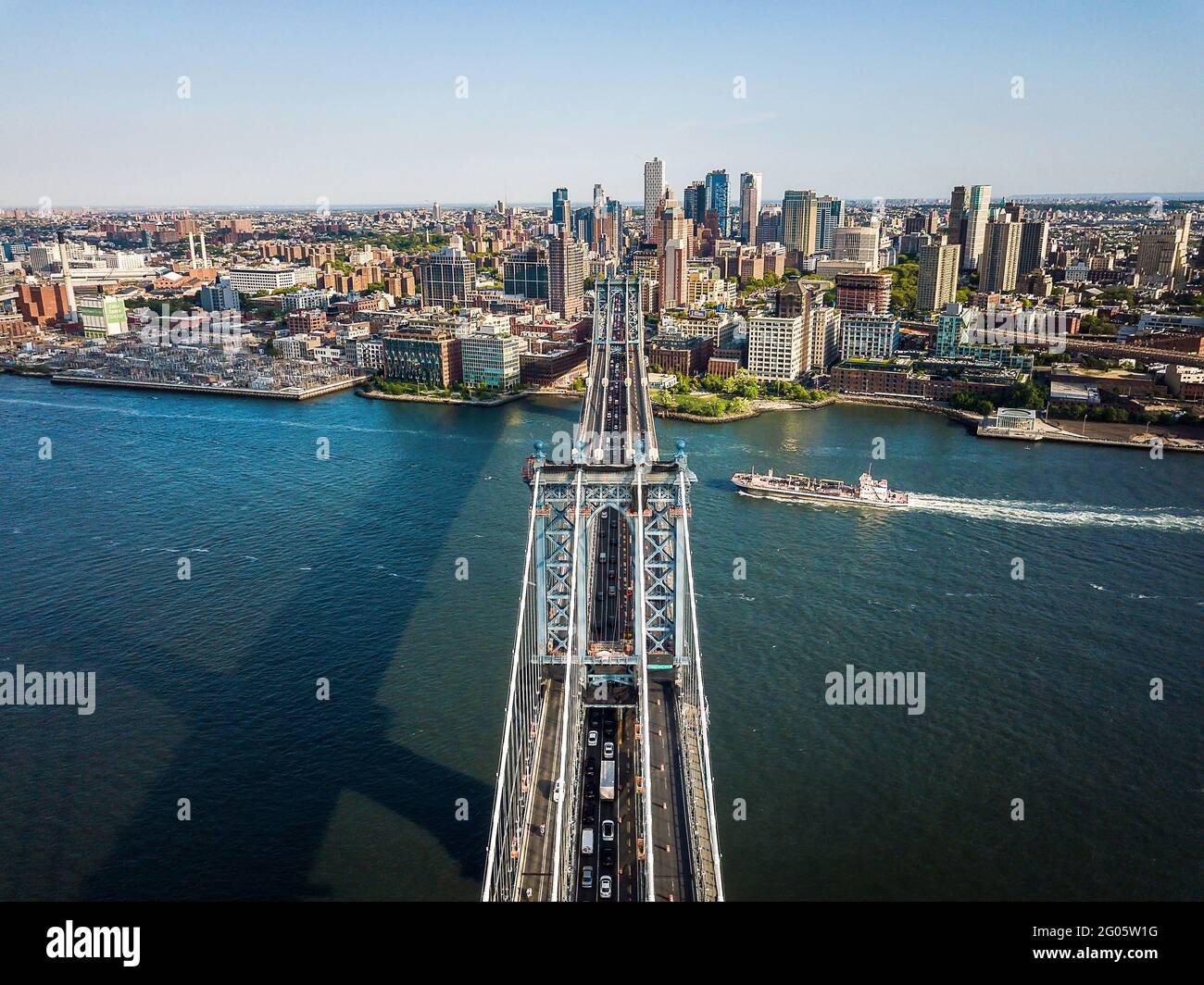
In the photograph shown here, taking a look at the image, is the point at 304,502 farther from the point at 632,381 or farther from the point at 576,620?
the point at 632,381

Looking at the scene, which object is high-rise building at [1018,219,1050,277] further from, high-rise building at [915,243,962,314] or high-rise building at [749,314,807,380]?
high-rise building at [749,314,807,380]

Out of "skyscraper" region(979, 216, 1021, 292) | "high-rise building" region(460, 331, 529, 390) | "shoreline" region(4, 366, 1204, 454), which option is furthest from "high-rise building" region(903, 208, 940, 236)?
"high-rise building" region(460, 331, 529, 390)

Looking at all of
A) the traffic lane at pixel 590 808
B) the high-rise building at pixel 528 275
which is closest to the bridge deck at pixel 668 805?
the traffic lane at pixel 590 808

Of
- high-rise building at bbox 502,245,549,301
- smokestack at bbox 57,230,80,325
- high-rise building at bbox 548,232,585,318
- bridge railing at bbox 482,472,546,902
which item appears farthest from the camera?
high-rise building at bbox 502,245,549,301

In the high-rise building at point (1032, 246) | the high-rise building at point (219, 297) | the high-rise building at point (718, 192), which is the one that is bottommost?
the high-rise building at point (219, 297)

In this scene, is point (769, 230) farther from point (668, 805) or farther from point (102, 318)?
point (668, 805)

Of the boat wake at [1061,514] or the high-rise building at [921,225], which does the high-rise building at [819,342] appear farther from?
the high-rise building at [921,225]
